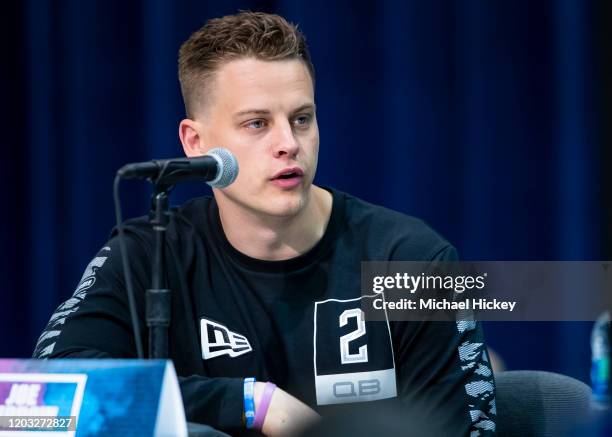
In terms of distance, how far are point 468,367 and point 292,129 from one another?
1.79 feet

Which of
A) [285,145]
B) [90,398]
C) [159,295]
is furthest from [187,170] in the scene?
[285,145]

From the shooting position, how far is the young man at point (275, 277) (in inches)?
68.0

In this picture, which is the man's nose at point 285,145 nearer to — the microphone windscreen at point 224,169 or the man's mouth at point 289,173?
the man's mouth at point 289,173

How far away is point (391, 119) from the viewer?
2863mm

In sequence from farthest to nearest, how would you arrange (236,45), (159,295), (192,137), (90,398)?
(192,137) < (236,45) < (159,295) < (90,398)

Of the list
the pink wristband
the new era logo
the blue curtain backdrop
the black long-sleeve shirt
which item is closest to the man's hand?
the pink wristband

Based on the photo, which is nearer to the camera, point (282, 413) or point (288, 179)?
point (282, 413)

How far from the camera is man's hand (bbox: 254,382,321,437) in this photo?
1.48 m

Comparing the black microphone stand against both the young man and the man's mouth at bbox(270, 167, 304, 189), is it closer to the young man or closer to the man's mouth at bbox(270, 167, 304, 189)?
the young man

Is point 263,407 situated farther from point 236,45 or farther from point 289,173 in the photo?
point 236,45

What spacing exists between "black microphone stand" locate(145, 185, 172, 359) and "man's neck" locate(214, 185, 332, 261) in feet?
1.94

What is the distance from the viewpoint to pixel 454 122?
2.83 metres

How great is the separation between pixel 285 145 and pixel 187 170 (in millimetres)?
480

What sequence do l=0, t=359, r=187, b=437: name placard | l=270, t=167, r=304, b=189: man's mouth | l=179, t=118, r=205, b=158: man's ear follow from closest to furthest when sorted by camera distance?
l=0, t=359, r=187, b=437: name placard < l=270, t=167, r=304, b=189: man's mouth < l=179, t=118, r=205, b=158: man's ear
